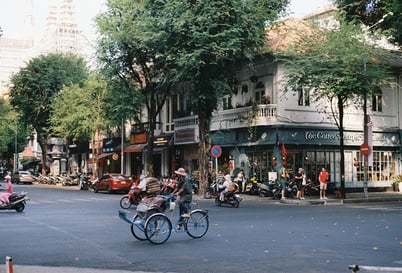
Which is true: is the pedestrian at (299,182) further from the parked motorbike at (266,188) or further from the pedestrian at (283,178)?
the parked motorbike at (266,188)

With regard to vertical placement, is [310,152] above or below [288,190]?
above

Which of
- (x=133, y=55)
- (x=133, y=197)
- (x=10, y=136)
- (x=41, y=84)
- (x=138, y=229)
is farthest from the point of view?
(x=10, y=136)

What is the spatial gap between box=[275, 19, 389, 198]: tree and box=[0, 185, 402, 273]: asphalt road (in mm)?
11119

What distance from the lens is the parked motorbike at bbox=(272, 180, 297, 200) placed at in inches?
1184

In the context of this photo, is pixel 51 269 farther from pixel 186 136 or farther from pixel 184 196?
pixel 186 136

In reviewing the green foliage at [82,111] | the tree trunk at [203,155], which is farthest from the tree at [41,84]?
the tree trunk at [203,155]

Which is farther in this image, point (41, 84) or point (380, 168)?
point (41, 84)

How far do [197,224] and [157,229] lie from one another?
142cm

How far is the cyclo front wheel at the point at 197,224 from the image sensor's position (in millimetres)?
13344

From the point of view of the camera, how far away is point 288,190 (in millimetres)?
29922

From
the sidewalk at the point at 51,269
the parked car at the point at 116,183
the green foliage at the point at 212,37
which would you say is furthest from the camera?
the parked car at the point at 116,183

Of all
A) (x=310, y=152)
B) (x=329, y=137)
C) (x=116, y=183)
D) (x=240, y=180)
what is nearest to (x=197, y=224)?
(x=240, y=180)

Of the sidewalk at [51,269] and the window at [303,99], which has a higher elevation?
the window at [303,99]

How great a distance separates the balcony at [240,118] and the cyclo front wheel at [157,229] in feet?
70.4
